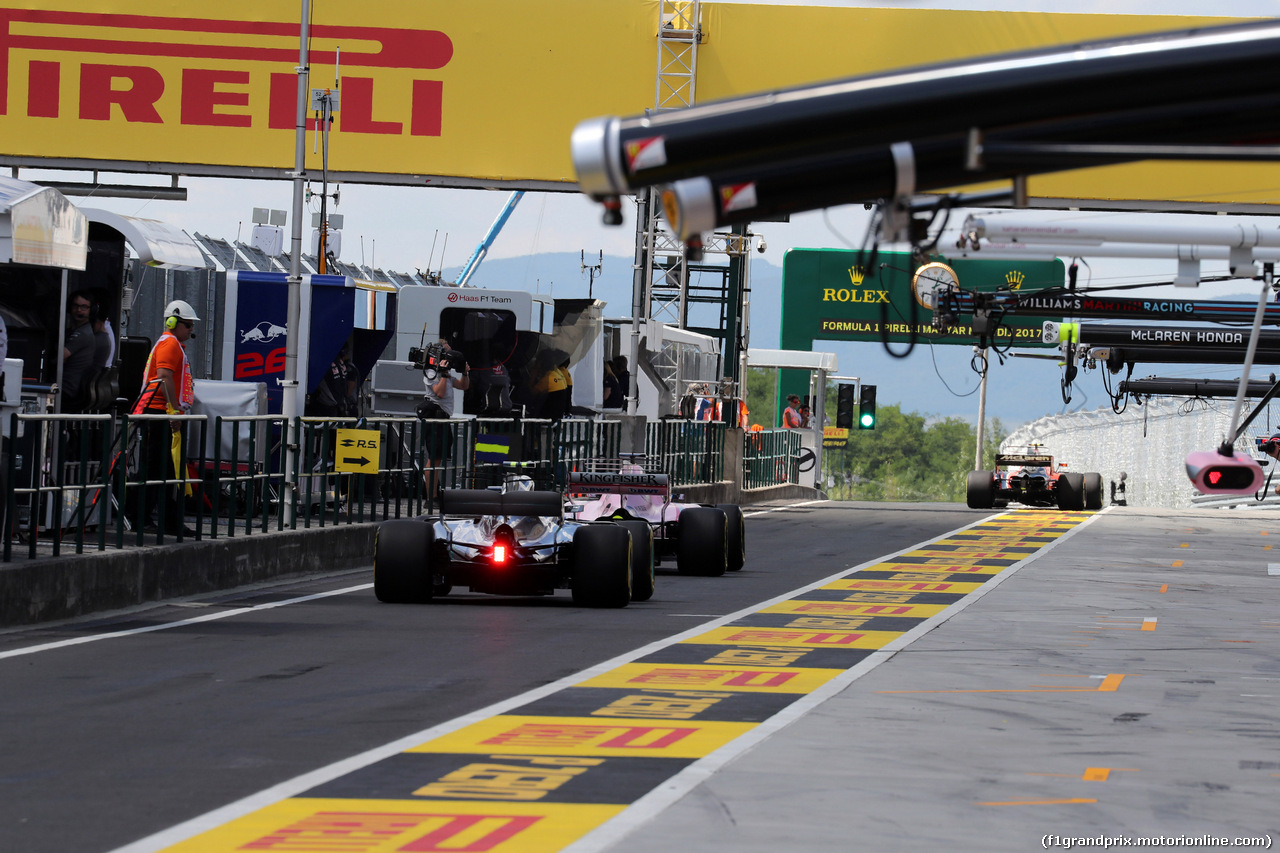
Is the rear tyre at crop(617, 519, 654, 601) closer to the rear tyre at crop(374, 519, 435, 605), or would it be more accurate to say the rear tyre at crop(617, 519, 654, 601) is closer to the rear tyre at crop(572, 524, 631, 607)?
the rear tyre at crop(572, 524, 631, 607)

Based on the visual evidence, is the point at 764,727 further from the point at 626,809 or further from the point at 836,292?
the point at 836,292

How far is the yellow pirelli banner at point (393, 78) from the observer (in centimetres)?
3578

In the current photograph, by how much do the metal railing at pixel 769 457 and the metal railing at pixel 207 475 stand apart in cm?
1871

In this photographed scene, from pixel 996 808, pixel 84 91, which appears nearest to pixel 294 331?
pixel 996 808

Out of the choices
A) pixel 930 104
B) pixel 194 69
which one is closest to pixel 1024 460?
pixel 194 69

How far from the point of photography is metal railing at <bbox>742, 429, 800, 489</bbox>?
42.9 meters

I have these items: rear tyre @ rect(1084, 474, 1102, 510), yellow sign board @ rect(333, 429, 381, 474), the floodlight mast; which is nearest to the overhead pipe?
the floodlight mast

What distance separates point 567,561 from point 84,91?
23.8m

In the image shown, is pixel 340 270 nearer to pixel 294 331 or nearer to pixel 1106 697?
pixel 294 331

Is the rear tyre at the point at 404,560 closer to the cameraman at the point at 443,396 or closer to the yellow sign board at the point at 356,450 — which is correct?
the yellow sign board at the point at 356,450

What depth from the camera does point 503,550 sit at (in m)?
15.2

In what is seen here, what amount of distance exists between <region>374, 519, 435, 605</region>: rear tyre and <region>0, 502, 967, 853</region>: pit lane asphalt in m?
0.24

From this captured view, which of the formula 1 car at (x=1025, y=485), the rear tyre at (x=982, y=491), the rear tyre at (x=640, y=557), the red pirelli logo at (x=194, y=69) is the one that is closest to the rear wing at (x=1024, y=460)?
the formula 1 car at (x=1025, y=485)

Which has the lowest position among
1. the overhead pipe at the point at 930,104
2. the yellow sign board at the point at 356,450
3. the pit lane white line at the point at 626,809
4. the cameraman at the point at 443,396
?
the pit lane white line at the point at 626,809
